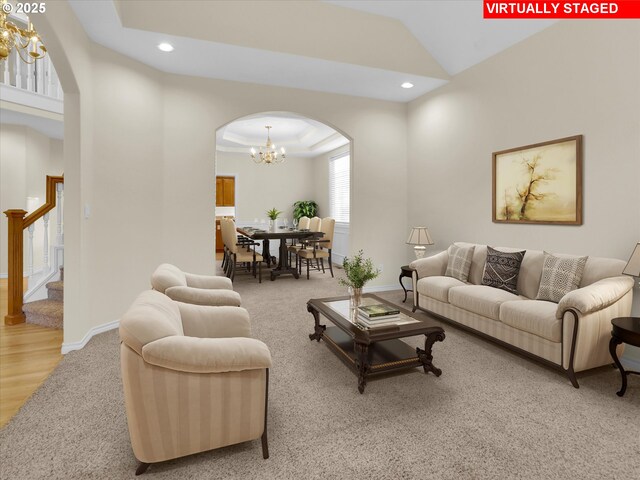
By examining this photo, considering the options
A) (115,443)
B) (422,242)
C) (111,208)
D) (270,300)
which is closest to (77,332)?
(111,208)

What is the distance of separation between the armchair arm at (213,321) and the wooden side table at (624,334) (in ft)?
8.42

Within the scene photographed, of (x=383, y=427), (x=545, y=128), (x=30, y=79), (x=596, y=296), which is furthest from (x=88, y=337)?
(x=545, y=128)

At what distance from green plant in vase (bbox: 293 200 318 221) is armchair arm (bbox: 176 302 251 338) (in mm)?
7528

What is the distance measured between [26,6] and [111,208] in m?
1.90

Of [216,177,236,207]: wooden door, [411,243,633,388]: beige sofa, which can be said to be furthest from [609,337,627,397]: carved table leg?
[216,177,236,207]: wooden door

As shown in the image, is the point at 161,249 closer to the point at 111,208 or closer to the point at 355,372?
the point at 111,208

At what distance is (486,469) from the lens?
177 centimetres

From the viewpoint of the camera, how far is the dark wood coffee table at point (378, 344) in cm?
251

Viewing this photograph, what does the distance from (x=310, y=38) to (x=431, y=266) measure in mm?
3140

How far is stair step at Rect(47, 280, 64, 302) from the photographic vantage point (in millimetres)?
4270

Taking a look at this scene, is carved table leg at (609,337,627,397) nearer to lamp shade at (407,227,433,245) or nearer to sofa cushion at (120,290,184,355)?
lamp shade at (407,227,433,245)

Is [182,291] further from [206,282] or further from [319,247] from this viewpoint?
[319,247]

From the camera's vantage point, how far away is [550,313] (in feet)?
9.30

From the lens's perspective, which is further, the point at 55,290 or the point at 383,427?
the point at 55,290
